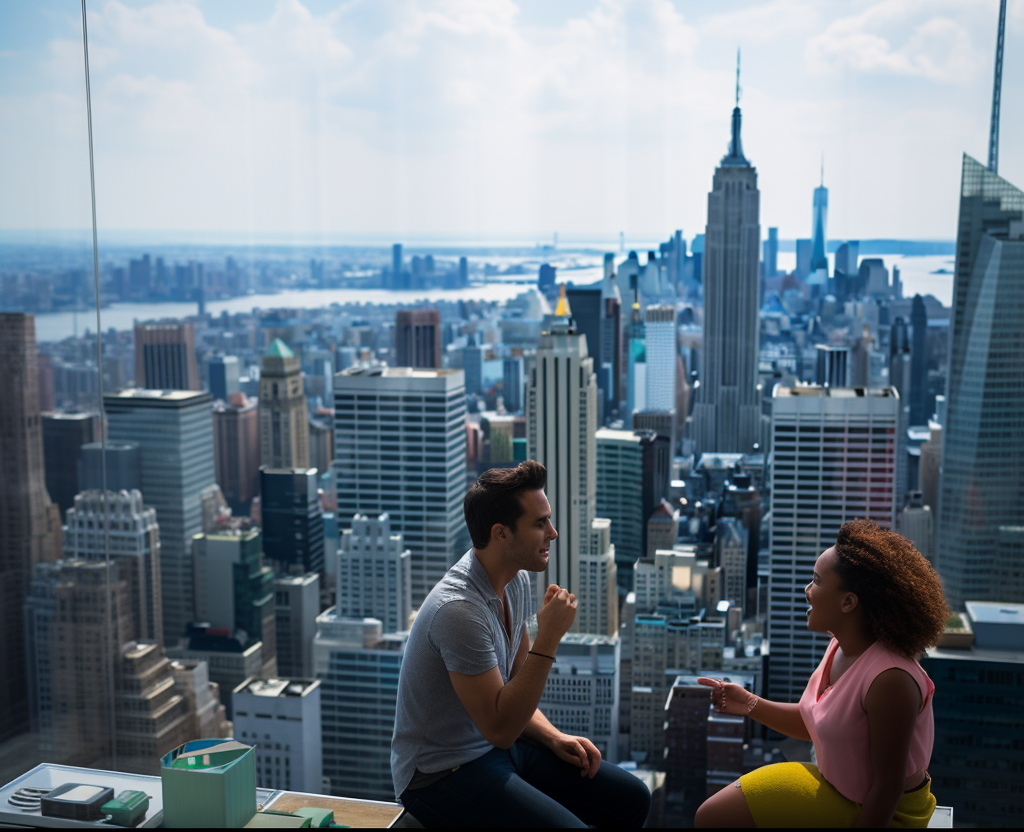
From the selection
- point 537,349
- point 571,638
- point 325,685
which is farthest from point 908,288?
point 325,685

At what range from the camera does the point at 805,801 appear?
1.10 metres

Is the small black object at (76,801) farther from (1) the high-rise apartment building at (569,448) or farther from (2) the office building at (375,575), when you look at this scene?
(2) the office building at (375,575)

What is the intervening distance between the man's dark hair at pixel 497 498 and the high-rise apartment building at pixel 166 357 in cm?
910

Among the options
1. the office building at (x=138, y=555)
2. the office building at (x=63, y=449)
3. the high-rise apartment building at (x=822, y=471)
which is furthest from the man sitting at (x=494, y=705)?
the high-rise apartment building at (x=822, y=471)

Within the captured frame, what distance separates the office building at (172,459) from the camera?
920 centimetres

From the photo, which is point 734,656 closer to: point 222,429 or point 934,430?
point 934,430

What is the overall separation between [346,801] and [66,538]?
440 centimetres

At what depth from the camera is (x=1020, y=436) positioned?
22.3 feet

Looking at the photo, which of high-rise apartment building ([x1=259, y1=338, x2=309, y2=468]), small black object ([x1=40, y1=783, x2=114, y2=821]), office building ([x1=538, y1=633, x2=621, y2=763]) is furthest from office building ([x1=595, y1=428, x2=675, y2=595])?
small black object ([x1=40, y1=783, x2=114, y2=821])

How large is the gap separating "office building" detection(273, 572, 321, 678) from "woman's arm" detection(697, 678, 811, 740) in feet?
26.6

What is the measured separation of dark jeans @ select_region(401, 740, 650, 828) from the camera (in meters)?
1.14

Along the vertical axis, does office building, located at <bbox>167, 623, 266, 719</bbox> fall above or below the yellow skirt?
below

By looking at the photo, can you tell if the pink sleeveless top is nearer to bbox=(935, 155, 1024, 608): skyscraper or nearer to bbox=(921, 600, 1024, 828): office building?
bbox=(921, 600, 1024, 828): office building

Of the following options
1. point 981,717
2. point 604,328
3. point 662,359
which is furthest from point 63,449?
point 662,359
